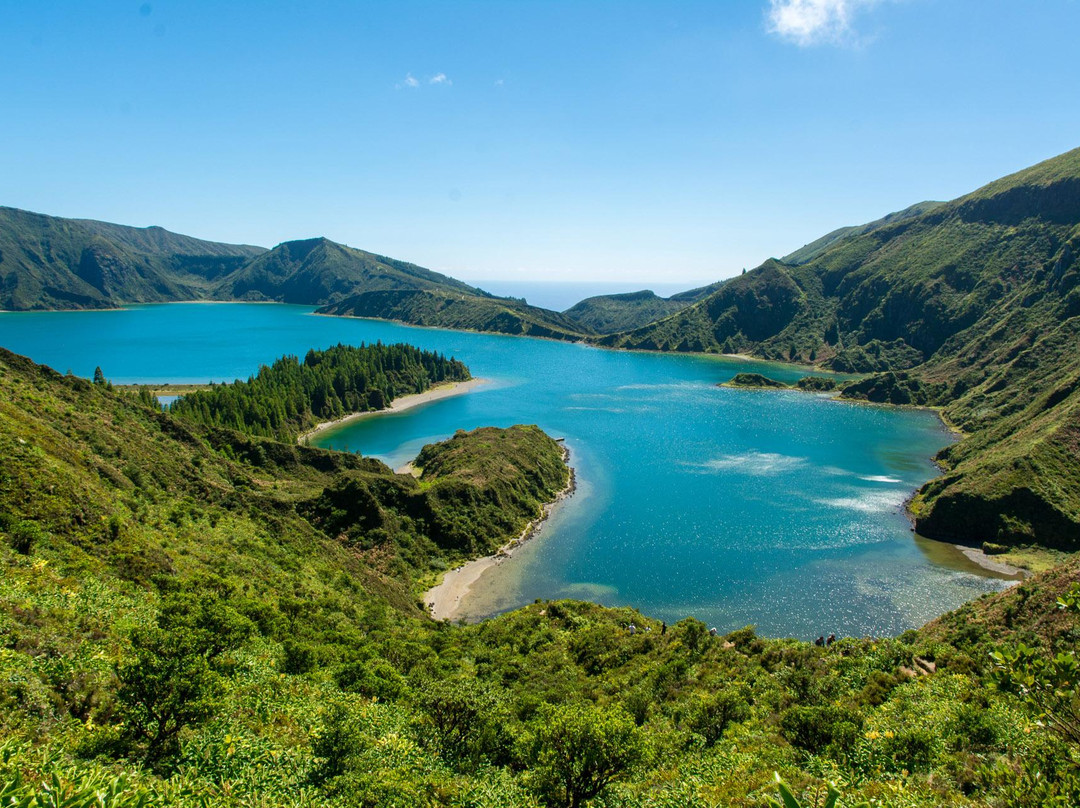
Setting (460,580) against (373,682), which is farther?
(460,580)

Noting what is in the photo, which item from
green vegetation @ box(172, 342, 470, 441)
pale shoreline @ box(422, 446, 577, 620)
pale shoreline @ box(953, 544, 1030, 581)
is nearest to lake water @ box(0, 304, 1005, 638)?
pale shoreline @ box(422, 446, 577, 620)

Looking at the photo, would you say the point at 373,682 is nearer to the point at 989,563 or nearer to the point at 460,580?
the point at 460,580

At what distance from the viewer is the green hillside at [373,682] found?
16266 millimetres

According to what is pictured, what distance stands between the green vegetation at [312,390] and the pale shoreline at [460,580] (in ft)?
220

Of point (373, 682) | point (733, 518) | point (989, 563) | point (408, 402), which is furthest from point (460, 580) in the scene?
point (408, 402)

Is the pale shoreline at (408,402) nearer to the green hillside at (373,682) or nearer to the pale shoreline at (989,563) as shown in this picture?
the green hillside at (373,682)

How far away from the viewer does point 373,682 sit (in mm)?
28406

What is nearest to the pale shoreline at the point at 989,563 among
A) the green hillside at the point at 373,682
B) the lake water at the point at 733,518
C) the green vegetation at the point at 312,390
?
the lake water at the point at 733,518

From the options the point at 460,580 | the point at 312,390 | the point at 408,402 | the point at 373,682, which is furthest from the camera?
the point at 408,402

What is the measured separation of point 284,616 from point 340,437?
99.5 meters

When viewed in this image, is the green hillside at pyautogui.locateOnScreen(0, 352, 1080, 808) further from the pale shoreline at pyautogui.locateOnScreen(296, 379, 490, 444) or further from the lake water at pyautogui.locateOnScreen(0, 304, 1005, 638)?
the pale shoreline at pyautogui.locateOnScreen(296, 379, 490, 444)

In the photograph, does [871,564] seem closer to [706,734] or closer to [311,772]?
[706,734]

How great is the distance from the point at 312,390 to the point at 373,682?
132 meters

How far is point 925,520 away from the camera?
81.1m
